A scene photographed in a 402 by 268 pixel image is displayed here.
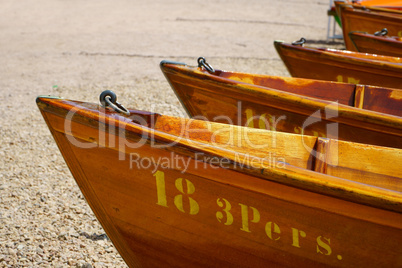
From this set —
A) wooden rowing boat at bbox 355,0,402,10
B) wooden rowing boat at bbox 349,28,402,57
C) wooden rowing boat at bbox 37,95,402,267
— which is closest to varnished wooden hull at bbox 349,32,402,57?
wooden rowing boat at bbox 349,28,402,57

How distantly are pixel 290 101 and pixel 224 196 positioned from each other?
124 cm

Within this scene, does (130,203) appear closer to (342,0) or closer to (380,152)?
(380,152)

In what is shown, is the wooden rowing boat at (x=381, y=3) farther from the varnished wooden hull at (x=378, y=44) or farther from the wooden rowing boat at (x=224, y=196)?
the wooden rowing boat at (x=224, y=196)

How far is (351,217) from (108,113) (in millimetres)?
1394

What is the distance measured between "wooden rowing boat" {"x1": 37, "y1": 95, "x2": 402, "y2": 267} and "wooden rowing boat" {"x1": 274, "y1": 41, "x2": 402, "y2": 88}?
1685mm

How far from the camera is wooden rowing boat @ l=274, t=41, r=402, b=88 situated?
13.4ft

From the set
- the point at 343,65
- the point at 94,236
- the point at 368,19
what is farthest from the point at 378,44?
the point at 94,236

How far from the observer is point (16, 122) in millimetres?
4855

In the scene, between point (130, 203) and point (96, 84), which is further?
point (96, 84)

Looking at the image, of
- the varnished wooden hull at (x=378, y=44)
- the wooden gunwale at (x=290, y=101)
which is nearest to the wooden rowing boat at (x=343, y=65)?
the varnished wooden hull at (x=378, y=44)

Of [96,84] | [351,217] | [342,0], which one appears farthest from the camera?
[342,0]

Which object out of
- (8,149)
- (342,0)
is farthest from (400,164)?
(342,0)

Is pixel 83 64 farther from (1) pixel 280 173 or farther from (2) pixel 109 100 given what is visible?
(1) pixel 280 173

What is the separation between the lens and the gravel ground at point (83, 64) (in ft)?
9.94
